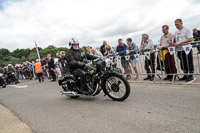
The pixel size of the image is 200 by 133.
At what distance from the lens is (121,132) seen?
260cm

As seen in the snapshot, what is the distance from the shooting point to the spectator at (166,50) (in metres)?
5.85

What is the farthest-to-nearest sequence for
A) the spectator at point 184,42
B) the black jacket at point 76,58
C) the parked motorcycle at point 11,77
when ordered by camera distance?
the parked motorcycle at point 11,77
the spectator at point 184,42
the black jacket at point 76,58

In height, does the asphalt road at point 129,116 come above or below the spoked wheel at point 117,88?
below

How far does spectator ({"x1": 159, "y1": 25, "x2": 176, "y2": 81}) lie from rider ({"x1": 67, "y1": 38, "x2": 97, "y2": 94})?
3026 mm

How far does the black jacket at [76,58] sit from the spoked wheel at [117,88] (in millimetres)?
981

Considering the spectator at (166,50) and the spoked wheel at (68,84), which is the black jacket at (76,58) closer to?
the spoked wheel at (68,84)

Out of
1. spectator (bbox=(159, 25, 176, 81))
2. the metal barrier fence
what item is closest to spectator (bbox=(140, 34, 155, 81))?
the metal barrier fence

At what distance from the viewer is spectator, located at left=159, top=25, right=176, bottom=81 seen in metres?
5.85

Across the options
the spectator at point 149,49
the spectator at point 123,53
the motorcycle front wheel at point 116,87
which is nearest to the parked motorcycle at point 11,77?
the spectator at point 123,53

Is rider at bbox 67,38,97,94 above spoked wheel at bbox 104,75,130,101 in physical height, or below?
above

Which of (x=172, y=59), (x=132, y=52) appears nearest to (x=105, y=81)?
(x=172, y=59)

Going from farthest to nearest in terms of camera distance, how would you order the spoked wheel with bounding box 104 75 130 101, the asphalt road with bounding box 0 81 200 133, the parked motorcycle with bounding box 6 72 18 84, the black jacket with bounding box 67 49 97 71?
1. the parked motorcycle with bounding box 6 72 18 84
2. the black jacket with bounding box 67 49 97 71
3. the spoked wheel with bounding box 104 75 130 101
4. the asphalt road with bounding box 0 81 200 133

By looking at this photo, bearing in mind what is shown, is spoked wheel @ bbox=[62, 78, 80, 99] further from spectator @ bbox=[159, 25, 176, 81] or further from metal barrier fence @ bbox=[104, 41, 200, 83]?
spectator @ bbox=[159, 25, 176, 81]

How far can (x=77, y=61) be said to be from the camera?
15.2 feet
